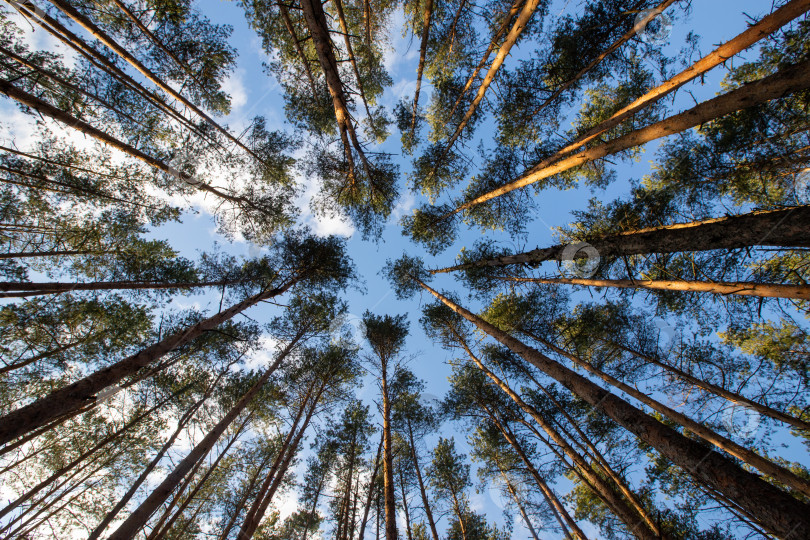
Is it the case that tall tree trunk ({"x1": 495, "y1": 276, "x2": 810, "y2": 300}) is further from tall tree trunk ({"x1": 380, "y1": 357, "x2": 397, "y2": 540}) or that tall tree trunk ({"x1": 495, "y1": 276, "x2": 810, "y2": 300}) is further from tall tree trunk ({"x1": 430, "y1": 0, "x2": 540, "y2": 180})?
tall tree trunk ({"x1": 380, "y1": 357, "x2": 397, "y2": 540})

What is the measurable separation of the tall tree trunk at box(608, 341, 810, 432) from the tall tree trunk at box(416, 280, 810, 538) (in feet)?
16.1

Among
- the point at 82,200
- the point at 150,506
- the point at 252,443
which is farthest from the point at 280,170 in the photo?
the point at 252,443

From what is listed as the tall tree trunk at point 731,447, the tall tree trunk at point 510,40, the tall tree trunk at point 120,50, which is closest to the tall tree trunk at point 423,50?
the tall tree trunk at point 510,40

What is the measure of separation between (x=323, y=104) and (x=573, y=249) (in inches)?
314

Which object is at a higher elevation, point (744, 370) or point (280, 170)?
point (280, 170)

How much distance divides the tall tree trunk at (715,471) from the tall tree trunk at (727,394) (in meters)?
4.92

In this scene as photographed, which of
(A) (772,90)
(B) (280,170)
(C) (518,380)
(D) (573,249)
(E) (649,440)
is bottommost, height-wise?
(E) (649,440)

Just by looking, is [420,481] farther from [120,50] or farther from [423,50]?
[120,50]

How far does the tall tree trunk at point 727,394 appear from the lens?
17.8 feet

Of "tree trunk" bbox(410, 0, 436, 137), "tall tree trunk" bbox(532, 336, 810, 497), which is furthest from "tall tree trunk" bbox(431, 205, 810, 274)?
"tree trunk" bbox(410, 0, 436, 137)

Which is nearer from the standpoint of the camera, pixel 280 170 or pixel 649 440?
pixel 649 440

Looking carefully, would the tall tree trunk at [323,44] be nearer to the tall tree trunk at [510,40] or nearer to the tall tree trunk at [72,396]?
the tall tree trunk at [510,40]

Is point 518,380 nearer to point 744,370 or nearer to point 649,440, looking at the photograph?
point 744,370

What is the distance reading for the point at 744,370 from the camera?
7926mm
